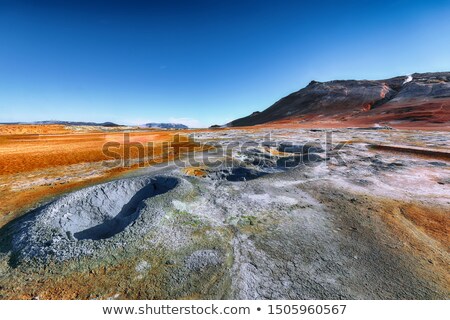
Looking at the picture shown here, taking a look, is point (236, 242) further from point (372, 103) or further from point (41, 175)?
point (372, 103)

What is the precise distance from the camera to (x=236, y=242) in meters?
5.98

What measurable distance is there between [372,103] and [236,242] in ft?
251

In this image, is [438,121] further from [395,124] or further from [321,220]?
[321,220]

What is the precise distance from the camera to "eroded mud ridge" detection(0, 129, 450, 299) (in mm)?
4574

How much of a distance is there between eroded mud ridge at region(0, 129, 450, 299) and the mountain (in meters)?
42.3

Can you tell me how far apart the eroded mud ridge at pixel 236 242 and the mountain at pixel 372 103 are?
4228 centimetres

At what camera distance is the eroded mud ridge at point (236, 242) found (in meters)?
4.57
